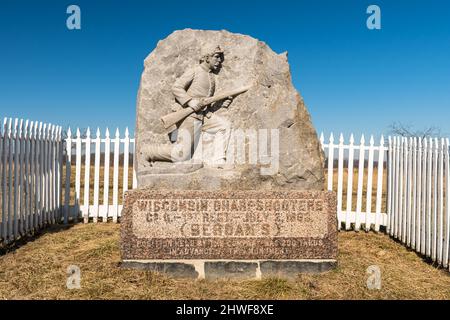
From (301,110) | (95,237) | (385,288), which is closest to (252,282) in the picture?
(385,288)

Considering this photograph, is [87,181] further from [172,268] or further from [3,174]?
[172,268]

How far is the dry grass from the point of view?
4.07m

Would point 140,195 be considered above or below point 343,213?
above

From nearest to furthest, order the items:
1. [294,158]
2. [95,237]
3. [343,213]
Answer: [294,158]
[95,237]
[343,213]

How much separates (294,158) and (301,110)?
657 mm

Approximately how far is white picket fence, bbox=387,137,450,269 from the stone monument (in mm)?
1837

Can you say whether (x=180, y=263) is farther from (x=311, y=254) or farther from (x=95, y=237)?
(x=95, y=237)

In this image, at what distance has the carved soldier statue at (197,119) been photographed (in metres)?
4.82

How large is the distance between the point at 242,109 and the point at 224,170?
2.66 ft

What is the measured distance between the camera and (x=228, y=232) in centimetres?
461

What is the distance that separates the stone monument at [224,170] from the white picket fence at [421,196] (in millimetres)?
1837

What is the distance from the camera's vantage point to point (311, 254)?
15.2 ft

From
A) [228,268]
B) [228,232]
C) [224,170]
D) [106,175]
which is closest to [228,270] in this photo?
A: [228,268]

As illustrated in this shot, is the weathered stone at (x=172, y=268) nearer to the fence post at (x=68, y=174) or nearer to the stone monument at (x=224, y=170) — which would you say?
the stone monument at (x=224, y=170)
